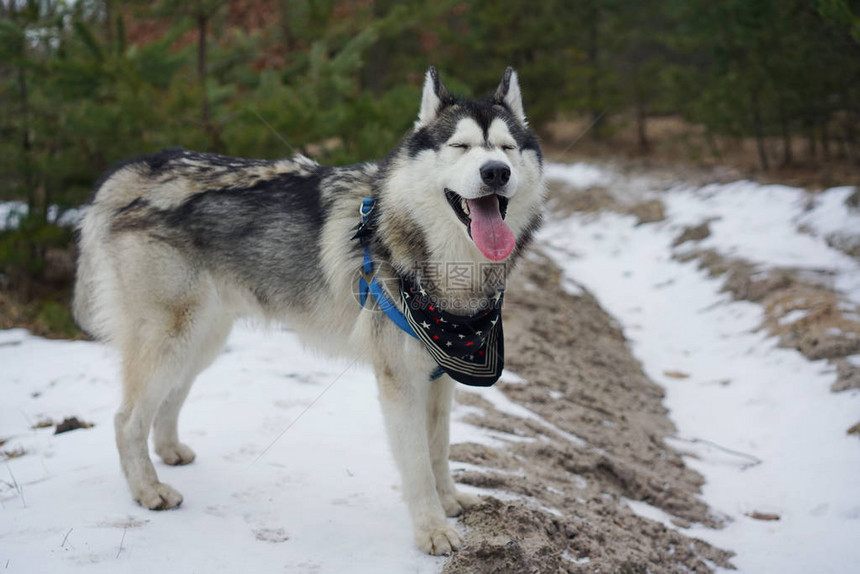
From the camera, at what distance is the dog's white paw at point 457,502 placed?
10.3 ft

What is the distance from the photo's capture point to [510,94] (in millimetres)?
3277

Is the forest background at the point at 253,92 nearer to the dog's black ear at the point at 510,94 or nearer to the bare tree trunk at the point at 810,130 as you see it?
the bare tree trunk at the point at 810,130

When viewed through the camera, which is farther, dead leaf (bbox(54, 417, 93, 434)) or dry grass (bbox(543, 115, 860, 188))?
dry grass (bbox(543, 115, 860, 188))

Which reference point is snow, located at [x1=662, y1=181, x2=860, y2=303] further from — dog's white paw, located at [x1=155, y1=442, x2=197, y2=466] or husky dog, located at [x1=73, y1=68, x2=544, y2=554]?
dog's white paw, located at [x1=155, y1=442, x2=197, y2=466]

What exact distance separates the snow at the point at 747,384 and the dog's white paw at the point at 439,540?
1.62 metres

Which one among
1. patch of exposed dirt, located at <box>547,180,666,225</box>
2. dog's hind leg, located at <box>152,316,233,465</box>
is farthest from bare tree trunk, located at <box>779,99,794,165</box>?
dog's hind leg, located at <box>152,316,233,465</box>

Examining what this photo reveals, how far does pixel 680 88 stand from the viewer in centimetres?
1535

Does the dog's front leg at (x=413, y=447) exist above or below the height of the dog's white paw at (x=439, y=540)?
above

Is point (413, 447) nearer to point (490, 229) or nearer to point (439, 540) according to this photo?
point (439, 540)

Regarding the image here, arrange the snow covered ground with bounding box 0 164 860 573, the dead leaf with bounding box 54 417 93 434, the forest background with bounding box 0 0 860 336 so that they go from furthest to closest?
the forest background with bounding box 0 0 860 336, the dead leaf with bounding box 54 417 93 434, the snow covered ground with bounding box 0 164 860 573

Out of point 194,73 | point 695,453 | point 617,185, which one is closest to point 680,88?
point 617,185

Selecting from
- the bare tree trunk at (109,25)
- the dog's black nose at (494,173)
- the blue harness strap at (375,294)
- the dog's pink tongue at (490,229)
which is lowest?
the blue harness strap at (375,294)

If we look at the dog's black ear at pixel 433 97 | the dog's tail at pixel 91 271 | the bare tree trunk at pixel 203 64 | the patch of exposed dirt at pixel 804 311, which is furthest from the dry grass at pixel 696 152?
the dog's tail at pixel 91 271

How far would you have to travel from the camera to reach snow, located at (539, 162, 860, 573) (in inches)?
150
